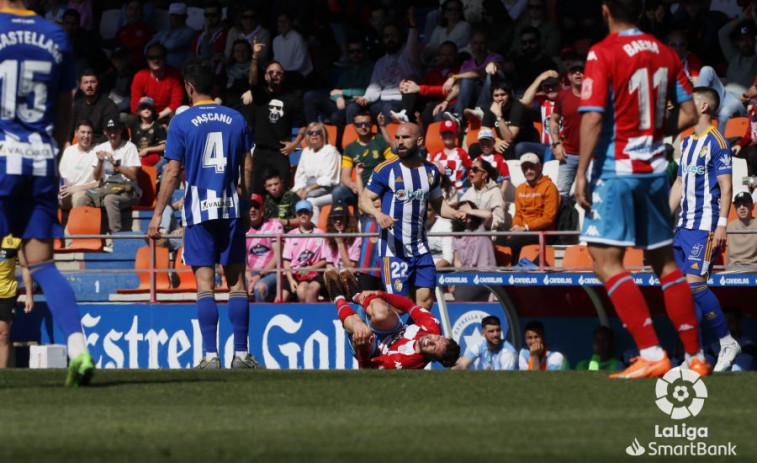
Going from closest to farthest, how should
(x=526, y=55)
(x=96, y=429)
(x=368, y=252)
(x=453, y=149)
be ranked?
(x=96, y=429) → (x=368, y=252) → (x=453, y=149) → (x=526, y=55)

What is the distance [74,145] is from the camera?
2033 centimetres

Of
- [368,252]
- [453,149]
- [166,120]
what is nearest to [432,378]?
[368,252]

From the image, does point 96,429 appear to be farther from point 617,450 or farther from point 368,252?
point 368,252

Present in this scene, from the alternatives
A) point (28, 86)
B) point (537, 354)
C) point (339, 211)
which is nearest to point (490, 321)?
point (537, 354)

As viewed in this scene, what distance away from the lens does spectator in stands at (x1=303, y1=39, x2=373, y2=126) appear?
20984mm

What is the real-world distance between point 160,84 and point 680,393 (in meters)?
15.4

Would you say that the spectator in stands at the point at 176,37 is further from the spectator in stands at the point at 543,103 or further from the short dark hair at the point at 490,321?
the short dark hair at the point at 490,321

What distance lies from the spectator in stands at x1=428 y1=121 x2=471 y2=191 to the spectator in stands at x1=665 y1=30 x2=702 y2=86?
2872 mm

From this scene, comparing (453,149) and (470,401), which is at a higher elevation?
(453,149)

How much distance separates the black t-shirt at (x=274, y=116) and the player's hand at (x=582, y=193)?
479 inches

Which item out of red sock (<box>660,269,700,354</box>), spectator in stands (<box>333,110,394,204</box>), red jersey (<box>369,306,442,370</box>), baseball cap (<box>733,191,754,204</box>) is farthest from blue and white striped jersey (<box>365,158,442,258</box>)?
spectator in stands (<box>333,110,394,204</box>)

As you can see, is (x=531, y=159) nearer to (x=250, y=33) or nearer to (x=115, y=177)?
(x=115, y=177)

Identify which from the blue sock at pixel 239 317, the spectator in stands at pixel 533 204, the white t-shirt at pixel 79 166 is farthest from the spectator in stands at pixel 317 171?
the blue sock at pixel 239 317

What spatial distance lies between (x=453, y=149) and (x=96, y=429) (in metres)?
12.2
